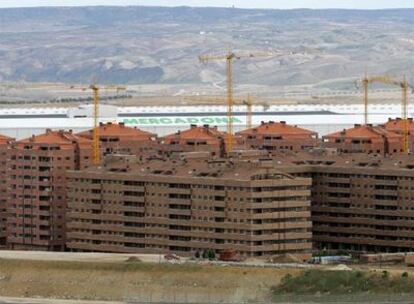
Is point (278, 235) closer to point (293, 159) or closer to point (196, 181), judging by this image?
point (196, 181)

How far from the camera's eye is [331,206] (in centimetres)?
11681

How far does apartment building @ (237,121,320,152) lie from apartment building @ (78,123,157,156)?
4576 millimetres

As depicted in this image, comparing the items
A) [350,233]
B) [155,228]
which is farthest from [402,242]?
[155,228]

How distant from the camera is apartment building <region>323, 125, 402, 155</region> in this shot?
132750 millimetres

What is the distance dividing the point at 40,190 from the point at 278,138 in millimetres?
18302

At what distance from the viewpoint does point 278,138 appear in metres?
137

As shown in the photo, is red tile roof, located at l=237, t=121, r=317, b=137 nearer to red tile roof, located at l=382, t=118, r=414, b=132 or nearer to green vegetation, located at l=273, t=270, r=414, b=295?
red tile roof, located at l=382, t=118, r=414, b=132

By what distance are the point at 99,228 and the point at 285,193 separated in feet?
31.1

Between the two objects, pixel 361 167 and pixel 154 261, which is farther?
pixel 361 167

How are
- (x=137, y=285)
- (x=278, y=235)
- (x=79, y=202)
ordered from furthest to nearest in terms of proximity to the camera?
(x=79, y=202) < (x=278, y=235) < (x=137, y=285)

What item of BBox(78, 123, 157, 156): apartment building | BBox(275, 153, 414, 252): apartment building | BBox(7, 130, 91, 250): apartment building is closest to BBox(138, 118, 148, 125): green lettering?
BBox(78, 123, 157, 156): apartment building

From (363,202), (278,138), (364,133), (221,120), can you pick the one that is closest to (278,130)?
(278,138)

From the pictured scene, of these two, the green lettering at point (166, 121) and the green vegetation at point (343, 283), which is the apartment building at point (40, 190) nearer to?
the green vegetation at point (343, 283)

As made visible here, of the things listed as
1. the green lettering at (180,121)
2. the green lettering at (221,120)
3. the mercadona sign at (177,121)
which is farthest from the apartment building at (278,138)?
the green lettering at (221,120)
